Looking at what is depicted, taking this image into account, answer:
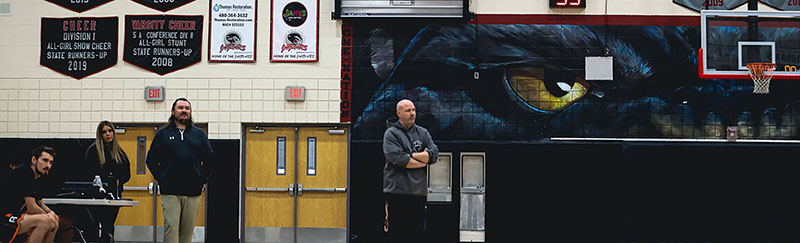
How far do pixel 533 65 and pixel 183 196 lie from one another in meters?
5.51

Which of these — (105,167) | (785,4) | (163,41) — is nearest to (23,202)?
(105,167)

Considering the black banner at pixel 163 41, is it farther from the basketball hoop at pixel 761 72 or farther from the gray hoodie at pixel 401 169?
the basketball hoop at pixel 761 72

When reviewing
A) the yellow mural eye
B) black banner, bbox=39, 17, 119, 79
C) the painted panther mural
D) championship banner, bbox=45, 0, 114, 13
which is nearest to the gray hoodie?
the painted panther mural

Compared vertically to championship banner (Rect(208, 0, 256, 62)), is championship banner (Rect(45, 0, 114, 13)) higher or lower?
higher

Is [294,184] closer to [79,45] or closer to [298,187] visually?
[298,187]

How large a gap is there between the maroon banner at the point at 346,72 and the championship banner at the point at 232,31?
1.35 meters

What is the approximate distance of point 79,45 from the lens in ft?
35.0

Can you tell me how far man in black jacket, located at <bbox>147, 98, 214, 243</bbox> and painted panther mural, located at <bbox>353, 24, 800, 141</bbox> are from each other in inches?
139

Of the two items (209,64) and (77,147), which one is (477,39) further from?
(77,147)

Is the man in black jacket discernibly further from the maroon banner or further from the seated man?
the maroon banner

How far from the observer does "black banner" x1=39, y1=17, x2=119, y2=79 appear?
10641mm

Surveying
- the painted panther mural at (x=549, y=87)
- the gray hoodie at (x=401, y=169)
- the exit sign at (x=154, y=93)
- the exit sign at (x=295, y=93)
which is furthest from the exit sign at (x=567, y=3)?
the exit sign at (x=154, y=93)

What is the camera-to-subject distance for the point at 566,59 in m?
10.5

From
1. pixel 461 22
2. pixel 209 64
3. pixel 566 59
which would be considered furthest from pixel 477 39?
A: pixel 209 64
